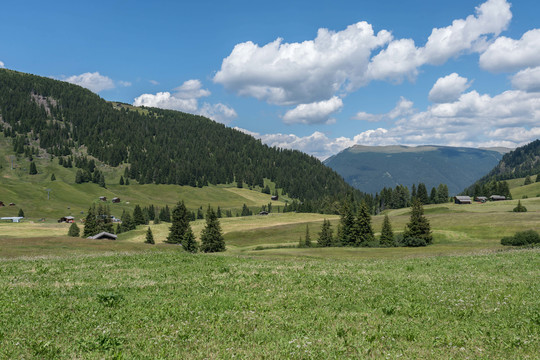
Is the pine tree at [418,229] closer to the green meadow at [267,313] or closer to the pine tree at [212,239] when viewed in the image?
the pine tree at [212,239]

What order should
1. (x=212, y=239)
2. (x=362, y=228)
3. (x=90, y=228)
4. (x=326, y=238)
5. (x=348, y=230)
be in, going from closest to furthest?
(x=212, y=239), (x=362, y=228), (x=348, y=230), (x=326, y=238), (x=90, y=228)

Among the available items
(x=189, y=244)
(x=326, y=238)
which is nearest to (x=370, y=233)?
(x=326, y=238)

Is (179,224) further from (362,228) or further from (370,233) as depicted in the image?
(370,233)

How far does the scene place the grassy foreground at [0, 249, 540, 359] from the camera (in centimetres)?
983

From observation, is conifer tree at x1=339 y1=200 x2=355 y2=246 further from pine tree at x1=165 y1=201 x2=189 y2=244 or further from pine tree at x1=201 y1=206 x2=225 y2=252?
pine tree at x1=165 y1=201 x2=189 y2=244

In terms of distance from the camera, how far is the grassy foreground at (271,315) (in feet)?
32.2

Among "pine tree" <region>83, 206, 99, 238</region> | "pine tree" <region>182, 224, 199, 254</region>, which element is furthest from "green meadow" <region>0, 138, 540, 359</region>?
"pine tree" <region>83, 206, 99, 238</region>

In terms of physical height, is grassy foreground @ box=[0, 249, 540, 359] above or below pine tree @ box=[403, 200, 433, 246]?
above

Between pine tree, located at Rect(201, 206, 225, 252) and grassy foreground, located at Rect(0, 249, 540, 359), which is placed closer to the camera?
grassy foreground, located at Rect(0, 249, 540, 359)

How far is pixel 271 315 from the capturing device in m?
12.9

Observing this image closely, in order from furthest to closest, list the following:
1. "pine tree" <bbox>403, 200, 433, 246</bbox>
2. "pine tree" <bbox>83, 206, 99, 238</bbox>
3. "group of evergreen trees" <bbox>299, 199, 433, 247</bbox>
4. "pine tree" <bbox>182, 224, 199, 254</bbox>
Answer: "pine tree" <bbox>83, 206, 99, 238</bbox>
"group of evergreen trees" <bbox>299, 199, 433, 247</bbox>
"pine tree" <bbox>403, 200, 433, 246</bbox>
"pine tree" <bbox>182, 224, 199, 254</bbox>

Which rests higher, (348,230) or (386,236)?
(348,230)

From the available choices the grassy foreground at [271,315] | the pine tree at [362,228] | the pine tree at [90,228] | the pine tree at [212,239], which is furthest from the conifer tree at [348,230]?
the grassy foreground at [271,315]

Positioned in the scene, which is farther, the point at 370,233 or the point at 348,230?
the point at 348,230
